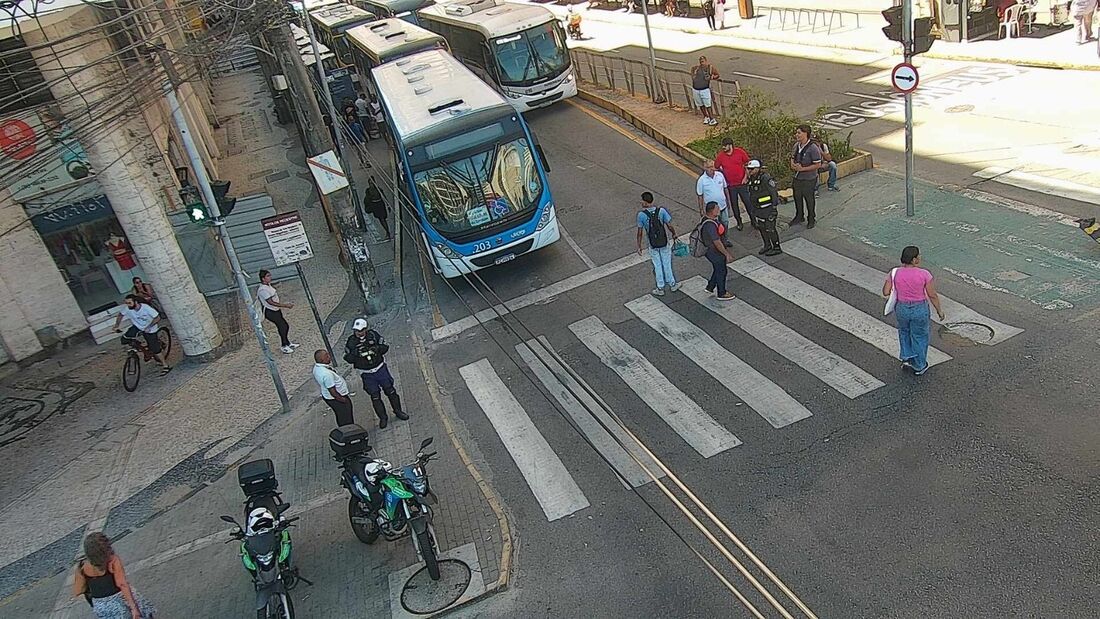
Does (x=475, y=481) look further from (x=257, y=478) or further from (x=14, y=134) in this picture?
(x=14, y=134)

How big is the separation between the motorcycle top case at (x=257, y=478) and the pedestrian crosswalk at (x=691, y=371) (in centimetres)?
276

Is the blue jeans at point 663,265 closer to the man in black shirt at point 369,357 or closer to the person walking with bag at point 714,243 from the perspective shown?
the person walking with bag at point 714,243

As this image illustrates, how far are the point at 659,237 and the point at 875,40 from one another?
18.5 m

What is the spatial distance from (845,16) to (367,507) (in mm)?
29379

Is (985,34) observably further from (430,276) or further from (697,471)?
(697,471)

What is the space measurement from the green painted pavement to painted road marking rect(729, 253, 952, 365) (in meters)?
1.62

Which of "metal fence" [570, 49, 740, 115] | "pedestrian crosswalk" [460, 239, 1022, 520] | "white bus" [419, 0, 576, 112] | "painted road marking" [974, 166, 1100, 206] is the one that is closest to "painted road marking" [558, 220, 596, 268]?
"pedestrian crosswalk" [460, 239, 1022, 520]

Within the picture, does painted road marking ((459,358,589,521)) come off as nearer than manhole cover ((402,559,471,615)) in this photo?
No

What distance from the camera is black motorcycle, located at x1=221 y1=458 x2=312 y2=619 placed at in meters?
7.46

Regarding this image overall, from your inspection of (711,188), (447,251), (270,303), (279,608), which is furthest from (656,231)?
(279,608)

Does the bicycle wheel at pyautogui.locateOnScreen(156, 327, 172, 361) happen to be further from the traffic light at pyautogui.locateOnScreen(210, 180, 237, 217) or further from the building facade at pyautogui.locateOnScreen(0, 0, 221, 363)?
the traffic light at pyautogui.locateOnScreen(210, 180, 237, 217)

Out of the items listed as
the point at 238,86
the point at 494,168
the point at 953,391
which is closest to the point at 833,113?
the point at 494,168

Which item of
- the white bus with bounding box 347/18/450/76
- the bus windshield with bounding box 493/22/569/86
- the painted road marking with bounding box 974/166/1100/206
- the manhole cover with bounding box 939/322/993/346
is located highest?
the white bus with bounding box 347/18/450/76

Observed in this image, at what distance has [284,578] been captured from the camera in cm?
798
